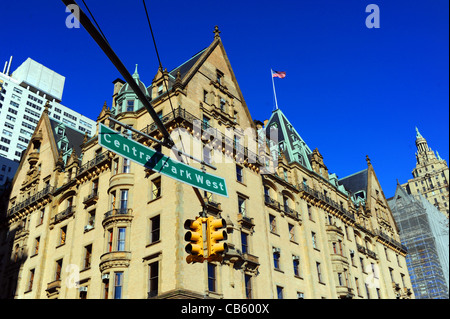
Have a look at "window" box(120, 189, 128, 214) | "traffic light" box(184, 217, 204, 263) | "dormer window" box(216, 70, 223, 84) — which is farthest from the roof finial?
A: "traffic light" box(184, 217, 204, 263)

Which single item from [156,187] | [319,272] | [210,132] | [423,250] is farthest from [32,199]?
[423,250]

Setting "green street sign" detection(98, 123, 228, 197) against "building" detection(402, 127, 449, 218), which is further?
"building" detection(402, 127, 449, 218)

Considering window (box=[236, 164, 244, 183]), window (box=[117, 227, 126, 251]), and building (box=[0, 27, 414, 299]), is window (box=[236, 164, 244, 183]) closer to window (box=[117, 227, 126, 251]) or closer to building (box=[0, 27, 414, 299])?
building (box=[0, 27, 414, 299])

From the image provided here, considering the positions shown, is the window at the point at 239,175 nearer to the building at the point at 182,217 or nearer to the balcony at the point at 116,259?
the building at the point at 182,217

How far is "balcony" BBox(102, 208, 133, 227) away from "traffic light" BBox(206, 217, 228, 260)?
24.9m

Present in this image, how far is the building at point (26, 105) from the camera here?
11856 centimetres

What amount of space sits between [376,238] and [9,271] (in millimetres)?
47212

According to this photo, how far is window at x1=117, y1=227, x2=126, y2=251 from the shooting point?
36.4 metres

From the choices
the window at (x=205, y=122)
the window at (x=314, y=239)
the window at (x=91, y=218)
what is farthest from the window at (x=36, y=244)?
the window at (x=314, y=239)

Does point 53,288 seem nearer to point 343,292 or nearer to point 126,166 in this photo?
point 126,166

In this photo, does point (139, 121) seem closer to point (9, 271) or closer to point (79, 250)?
point (79, 250)

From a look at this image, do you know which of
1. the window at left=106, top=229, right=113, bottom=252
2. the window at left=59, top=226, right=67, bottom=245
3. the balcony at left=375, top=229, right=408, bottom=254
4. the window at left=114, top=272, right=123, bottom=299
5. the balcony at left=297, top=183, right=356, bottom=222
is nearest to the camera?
the window at left=114, top=272, right=123, bottom=299

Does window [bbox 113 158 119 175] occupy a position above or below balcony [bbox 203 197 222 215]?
above
